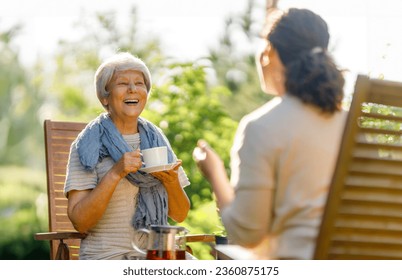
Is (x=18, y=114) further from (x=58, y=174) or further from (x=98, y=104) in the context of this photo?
(x=58, y=174)

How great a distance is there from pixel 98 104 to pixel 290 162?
10.6m

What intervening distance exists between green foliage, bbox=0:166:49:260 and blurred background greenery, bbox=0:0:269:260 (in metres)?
0.01

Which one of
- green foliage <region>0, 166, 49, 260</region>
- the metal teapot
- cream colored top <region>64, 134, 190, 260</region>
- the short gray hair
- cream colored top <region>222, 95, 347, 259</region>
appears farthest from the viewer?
green foliage <region>0, 166, 49, 260</region>

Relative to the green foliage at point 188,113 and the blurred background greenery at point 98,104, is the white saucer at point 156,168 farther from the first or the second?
the green foliage at point 188,113

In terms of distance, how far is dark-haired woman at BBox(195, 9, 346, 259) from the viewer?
7.97 ft

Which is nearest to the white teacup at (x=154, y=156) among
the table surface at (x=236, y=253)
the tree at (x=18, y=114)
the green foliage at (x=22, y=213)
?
the table surface at (x=236, y=253)

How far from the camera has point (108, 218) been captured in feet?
12.2

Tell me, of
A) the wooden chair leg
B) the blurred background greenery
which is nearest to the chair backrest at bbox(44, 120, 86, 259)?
the wooden chair leg

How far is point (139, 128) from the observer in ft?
12.9

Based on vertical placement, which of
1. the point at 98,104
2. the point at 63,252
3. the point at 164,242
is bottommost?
the point at 63,252

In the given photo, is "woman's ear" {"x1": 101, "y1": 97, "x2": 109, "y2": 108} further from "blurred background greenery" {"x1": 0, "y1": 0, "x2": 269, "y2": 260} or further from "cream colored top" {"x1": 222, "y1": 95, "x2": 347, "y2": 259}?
"blurred background greenery" {"x1": 0, "y1": 0, "x2": 269, "y2": 260}

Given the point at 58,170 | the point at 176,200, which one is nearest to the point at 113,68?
the point at 176,200

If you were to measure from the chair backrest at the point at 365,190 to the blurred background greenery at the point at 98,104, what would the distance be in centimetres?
460
